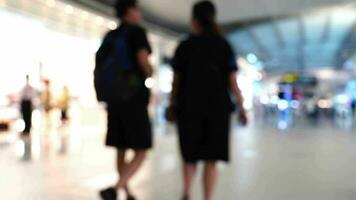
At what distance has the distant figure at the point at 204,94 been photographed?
12.2 feet

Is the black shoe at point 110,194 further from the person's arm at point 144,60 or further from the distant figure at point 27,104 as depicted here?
the distant figure at point 27,104

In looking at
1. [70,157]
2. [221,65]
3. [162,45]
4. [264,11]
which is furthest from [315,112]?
[221,65]

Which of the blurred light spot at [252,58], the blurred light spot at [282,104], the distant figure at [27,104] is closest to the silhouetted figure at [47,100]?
the distant figure at [27,104]

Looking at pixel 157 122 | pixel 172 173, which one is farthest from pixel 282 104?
pixel 172 173

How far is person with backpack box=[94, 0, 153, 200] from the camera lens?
382 centimetres

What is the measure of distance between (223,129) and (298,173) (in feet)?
8.12

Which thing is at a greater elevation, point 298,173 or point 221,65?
point 221,65

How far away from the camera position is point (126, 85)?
A: 12.4 ft

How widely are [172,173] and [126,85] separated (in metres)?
2.38

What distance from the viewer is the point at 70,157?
24.8 feet

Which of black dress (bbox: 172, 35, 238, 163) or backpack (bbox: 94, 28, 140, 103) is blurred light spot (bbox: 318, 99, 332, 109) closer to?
black dress (bbox: 172, 35, 238, 163)

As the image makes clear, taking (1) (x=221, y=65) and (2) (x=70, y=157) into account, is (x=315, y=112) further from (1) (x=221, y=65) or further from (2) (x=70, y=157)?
(1) (x=221, y=65)

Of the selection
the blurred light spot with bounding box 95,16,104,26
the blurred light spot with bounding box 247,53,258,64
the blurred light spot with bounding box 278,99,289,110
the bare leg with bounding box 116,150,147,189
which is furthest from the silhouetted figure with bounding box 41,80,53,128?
the blurred light spot with bounding box 247,53,258,64

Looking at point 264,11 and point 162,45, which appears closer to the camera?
point 264,11
